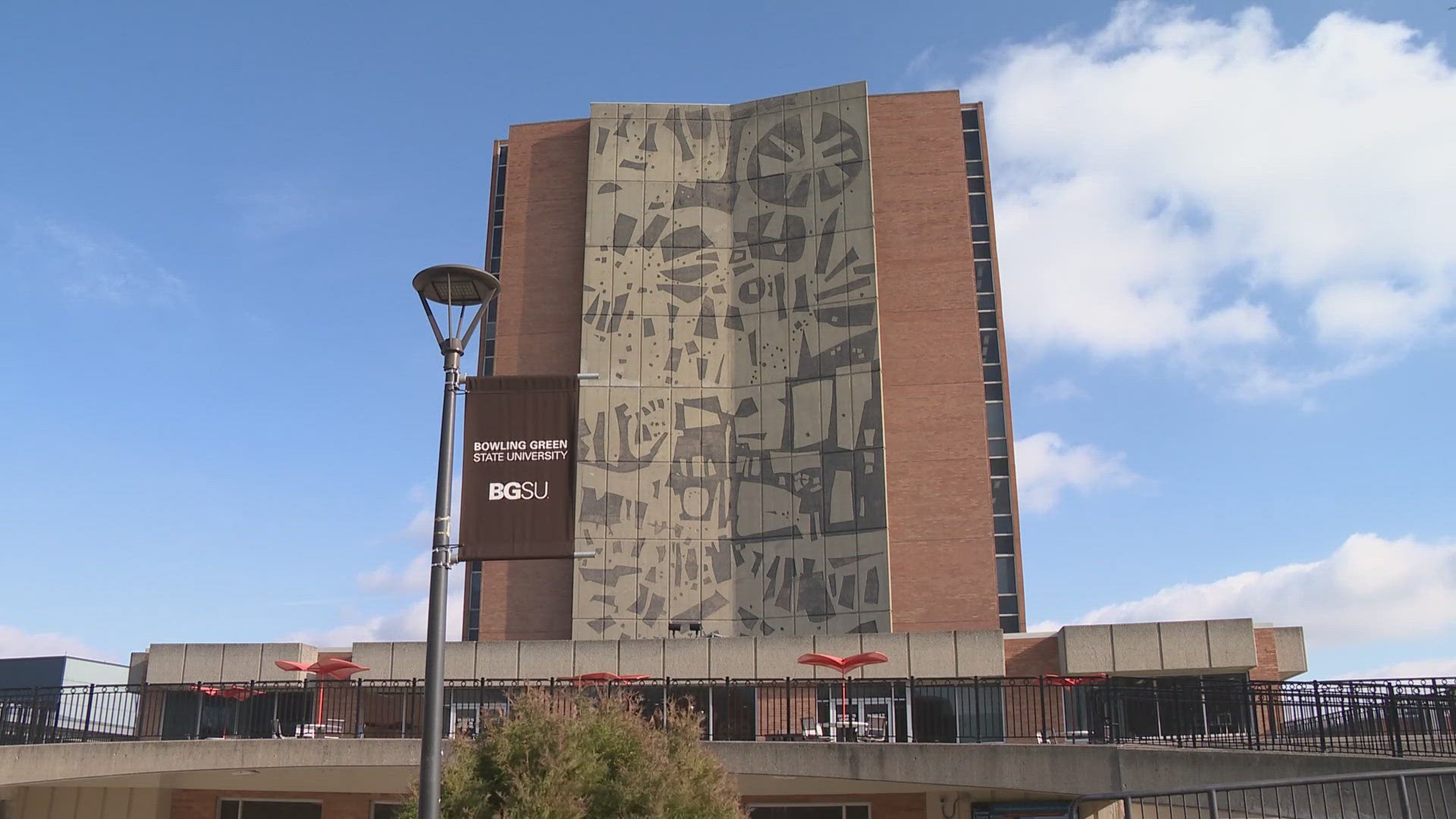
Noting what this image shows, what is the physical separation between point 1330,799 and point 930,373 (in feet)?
135

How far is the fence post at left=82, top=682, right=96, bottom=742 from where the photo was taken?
2775cm

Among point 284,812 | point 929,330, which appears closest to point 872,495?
point 929,330

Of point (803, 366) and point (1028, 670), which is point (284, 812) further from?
point (803, 366)

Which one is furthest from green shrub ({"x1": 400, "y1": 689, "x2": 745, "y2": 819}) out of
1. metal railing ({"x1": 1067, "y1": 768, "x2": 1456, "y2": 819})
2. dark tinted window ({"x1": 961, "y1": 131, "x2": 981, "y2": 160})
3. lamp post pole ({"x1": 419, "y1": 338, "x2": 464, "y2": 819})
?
dark tinted window ({"x1": 961, "y1": 131, "x2": 981, "y2": 160})

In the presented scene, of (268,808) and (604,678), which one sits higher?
(604,678)

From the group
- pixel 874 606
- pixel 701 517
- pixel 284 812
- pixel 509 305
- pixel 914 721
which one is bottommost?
pixel 284 812

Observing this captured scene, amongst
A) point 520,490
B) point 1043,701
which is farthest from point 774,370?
point 520,490

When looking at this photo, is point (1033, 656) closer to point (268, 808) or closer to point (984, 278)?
point (984, 278)

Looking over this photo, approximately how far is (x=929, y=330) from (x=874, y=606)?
499 inches

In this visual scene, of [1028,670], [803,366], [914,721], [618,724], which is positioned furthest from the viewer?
[803,366]

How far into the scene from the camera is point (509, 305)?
57.6 meters

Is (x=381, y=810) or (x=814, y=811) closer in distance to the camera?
(x=814, y=811)

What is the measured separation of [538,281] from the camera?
2271 inches

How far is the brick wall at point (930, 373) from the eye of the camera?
50.3 metres
